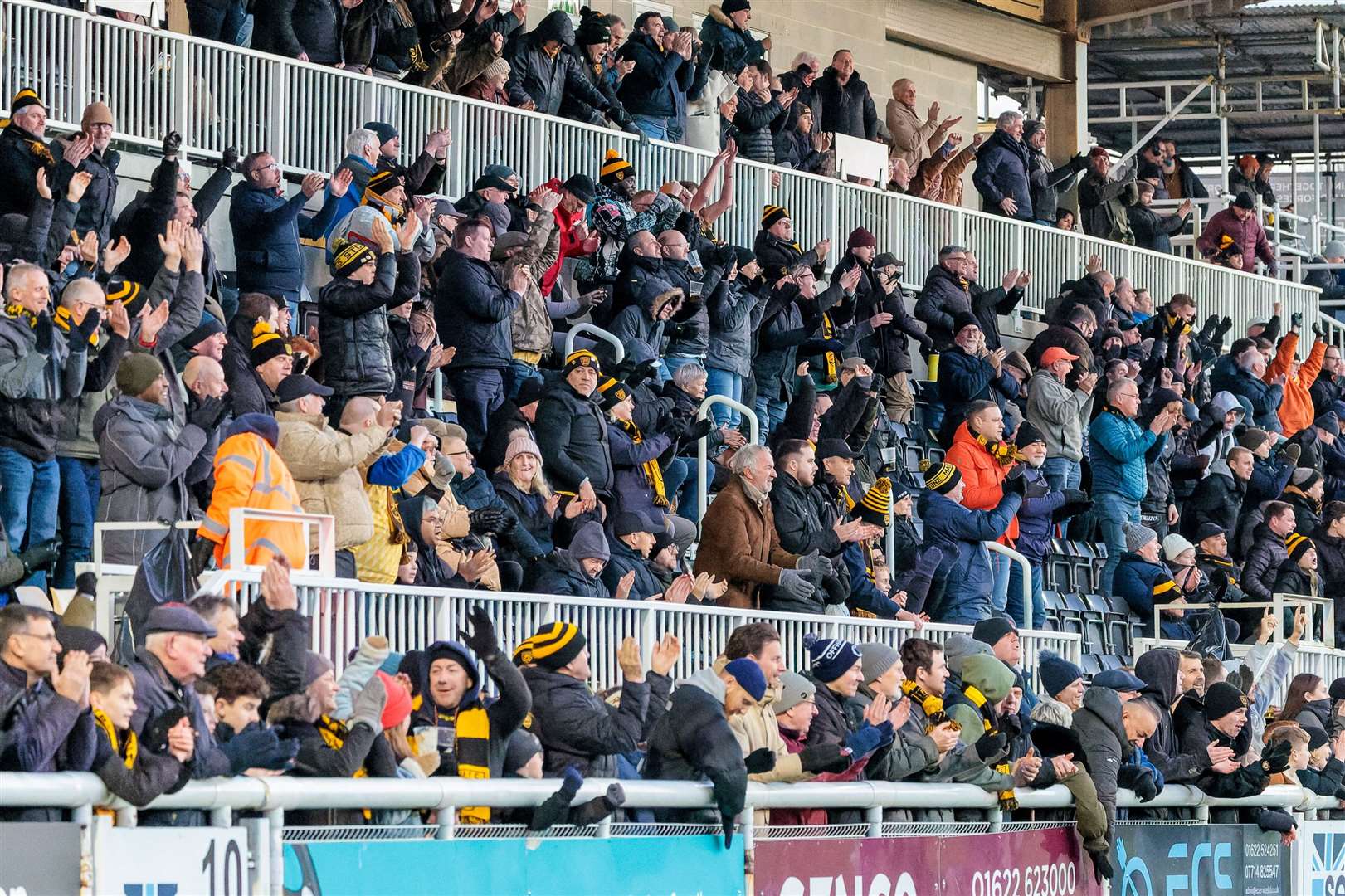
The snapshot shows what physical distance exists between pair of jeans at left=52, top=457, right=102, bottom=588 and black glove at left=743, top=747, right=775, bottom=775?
11.3ft

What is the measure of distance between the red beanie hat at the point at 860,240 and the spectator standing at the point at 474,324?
5.07 metres

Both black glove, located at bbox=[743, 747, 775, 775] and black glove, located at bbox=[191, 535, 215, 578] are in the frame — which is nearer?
black glove, located at bbox=[743, 747, 775, 775]

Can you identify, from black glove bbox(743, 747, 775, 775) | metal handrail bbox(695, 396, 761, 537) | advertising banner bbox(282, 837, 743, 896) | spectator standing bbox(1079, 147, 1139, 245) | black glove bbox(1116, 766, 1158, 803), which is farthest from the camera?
spectator standing bbox(1079, 147, 1139, 245)

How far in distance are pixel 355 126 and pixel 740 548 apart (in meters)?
4.76

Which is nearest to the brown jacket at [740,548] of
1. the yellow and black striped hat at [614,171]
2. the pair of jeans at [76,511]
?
the pair of jeans at [76,511]

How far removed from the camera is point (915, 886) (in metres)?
11.5

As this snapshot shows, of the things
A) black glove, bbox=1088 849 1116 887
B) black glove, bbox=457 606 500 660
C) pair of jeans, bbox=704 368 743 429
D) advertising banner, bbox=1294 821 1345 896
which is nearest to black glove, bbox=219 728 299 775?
black glove, bbox=457 606 500 660

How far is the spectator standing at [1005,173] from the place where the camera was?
24.0 metres

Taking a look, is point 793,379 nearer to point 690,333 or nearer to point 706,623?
point 690,333

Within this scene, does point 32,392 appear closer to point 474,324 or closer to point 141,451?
point 141,451

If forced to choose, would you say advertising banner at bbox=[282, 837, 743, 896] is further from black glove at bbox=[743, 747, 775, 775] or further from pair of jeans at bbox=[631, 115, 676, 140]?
pair of jeans at bbox=[631, 115, 676, 140]

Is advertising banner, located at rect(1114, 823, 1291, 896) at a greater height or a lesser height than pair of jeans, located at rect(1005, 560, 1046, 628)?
lesser

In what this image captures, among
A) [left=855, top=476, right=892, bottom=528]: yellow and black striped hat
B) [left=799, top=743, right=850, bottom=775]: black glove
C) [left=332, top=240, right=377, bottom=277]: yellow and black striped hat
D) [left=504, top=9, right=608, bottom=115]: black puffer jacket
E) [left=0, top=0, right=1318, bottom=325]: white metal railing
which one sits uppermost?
[left=504, top=9, right=608, bottom=115]: black puffer jacket

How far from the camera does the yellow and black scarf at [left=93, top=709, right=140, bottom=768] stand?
8023 millimetres
